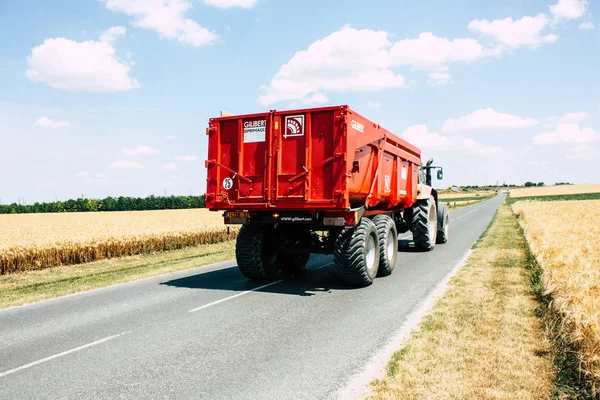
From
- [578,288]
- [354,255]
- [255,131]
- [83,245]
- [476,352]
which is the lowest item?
[476,352]

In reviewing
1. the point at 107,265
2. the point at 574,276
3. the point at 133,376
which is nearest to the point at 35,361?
the point at 133,376

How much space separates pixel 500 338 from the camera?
5344mm

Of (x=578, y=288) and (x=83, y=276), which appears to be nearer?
(x=578, y=288)

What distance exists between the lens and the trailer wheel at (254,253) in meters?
9.44

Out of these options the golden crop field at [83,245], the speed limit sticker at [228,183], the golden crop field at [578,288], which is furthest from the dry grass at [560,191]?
the speed limit sticker at [228,183]

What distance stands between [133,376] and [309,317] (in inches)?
111

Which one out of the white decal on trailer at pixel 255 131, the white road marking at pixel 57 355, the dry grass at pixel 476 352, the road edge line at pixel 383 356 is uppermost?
the white decal on trailer at pixel 255 131

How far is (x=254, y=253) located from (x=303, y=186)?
1.95m

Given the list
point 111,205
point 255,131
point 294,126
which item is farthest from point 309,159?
point 111,205

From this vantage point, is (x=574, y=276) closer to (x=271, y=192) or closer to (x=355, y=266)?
(x=355, y=266)

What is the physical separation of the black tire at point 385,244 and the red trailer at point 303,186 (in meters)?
0.02

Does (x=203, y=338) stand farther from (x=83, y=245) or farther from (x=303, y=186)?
(x=83, y=245)

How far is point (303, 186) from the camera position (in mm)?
8500

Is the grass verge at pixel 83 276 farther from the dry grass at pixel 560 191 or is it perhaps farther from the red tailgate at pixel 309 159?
the dry grass at pixel 560 191
